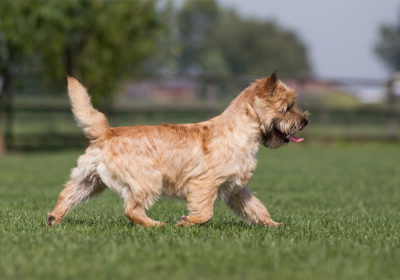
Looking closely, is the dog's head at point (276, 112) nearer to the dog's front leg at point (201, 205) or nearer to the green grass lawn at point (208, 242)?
the dog's front leg at point (201, 205)

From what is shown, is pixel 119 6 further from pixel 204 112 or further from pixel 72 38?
pixel 204 112

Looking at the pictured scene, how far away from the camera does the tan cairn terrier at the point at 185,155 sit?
5766mm

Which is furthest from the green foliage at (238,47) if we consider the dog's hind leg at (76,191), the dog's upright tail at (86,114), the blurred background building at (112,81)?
the dog's hind leg at (76,191)

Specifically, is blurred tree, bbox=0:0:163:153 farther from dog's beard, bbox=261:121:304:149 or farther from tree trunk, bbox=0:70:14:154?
dog's beard, bbox=261:121:304:149

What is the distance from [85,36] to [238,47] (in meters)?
84.8

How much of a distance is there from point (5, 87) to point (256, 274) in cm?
1792

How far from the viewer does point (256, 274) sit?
3.91m

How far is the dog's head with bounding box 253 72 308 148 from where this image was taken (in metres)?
6.07

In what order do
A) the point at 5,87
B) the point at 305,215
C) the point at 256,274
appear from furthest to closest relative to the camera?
the point at 5,87 < the point at 305,215 < the point at 256,274

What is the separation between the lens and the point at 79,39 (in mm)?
20797

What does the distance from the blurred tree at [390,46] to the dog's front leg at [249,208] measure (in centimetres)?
8386

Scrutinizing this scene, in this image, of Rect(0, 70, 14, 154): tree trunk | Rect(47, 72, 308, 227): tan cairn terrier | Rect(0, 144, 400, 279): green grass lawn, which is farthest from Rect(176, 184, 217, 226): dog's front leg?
Rect(0, 70, 14, 154): tree trunk

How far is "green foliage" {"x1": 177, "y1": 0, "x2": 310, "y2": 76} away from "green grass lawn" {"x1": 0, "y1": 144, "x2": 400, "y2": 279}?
8523 cm

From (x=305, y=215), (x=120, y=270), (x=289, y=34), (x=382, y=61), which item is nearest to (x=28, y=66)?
(x=305, y=215)
